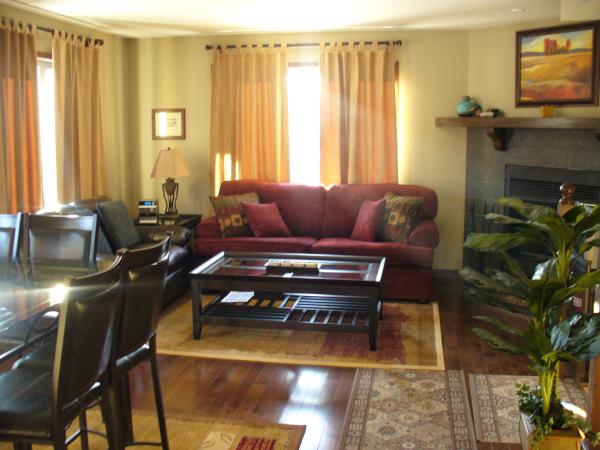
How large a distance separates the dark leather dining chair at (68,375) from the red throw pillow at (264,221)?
3.75 m

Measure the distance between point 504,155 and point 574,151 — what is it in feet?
2.68

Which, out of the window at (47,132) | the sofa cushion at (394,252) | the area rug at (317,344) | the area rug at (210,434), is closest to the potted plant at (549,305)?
the area rug at (210,434)

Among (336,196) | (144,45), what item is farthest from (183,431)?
(144,45)

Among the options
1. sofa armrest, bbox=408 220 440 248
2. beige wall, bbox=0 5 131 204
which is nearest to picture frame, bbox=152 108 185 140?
beige wall, bbox=0 5 131 204

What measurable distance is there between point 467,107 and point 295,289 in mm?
2677

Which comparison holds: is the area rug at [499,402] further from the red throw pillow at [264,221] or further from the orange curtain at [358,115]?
the orange curtain at [358,115]

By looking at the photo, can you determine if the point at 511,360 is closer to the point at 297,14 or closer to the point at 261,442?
the point at 261,442

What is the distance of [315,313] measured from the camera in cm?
521

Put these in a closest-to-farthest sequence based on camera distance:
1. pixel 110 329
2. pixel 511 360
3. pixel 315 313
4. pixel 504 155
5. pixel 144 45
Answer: pixel 110 329 < pixel 511 360 < pixel 315 313 < pixel 504 155 < pixel 144 45

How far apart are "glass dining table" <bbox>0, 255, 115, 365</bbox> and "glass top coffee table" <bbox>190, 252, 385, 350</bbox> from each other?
1.33 m

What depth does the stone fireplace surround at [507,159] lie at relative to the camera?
555 cm

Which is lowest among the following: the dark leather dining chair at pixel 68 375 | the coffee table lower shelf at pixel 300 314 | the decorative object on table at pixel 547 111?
the coffee table lower shelf at pixel 300 314

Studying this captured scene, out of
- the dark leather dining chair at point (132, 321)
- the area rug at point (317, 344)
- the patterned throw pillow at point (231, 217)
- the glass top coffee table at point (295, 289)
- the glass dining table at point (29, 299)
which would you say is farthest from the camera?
the patterned throw pillow at point (231, 217)

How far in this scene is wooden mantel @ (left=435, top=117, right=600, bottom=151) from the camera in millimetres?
5254
